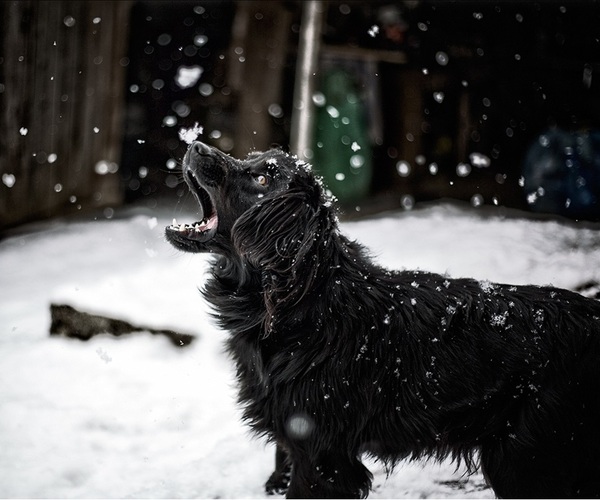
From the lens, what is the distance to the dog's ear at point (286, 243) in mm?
2496

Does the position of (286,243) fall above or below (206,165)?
below

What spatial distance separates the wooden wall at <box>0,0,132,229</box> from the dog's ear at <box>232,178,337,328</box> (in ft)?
14.1

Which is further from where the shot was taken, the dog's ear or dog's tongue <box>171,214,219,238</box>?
dog's tongue <box>171,214,219,238</box>

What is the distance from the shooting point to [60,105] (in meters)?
6.37

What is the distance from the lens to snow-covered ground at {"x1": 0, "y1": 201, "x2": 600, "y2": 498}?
3043 millimetres

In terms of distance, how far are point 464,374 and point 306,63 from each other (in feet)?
16.2

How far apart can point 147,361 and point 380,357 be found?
80.8 inches

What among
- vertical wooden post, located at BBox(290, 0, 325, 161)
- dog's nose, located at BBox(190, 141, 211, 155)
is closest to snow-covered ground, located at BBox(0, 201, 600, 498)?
dog's nose, located at BBox(190, 141, 211, 155)

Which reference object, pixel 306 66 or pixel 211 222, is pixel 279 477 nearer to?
pixel 211 222

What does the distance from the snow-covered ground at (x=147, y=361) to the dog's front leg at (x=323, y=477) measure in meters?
0.49

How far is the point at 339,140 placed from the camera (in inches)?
279

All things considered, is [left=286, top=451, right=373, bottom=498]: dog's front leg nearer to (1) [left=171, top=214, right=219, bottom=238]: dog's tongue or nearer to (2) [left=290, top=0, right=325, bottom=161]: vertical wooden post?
(1) [left=171, top=214, right=219, bottom=238]: dog's tongue

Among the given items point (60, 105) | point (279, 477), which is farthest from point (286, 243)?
point (60, 105)

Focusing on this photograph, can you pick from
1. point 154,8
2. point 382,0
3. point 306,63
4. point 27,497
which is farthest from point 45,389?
point 382,0
